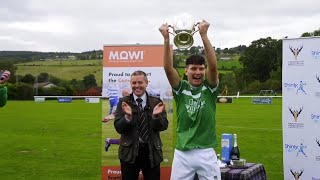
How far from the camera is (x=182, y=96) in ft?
17.6

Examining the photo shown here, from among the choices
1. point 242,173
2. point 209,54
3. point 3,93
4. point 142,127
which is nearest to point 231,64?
point 3,93

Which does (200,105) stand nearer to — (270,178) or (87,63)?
(270,178)

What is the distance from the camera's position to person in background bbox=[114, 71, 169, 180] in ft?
20.1

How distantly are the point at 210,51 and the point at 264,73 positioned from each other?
92.4 m

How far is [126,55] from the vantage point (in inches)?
322

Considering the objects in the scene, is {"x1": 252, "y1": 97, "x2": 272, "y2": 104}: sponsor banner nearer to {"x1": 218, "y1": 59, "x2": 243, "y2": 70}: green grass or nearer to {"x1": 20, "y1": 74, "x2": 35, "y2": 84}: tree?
{"x1": 218, "y1": 59, "x2": 243, "y2": 70}: green grass

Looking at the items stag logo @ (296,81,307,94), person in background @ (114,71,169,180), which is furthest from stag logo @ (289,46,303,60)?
person in background @ (114,71,169,180)

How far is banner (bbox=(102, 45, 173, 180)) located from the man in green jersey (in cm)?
273

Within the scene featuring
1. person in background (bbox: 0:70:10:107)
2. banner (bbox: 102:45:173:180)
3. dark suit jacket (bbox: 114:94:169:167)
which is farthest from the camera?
banner (bbox: 102:45:173:180)

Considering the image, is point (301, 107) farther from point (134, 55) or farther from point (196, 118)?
point (196, 118)

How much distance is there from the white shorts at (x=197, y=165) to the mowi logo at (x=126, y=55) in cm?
314

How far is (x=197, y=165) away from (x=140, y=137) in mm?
1172

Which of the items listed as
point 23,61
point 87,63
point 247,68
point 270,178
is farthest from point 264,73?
point 270,178

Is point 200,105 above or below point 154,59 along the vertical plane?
below
